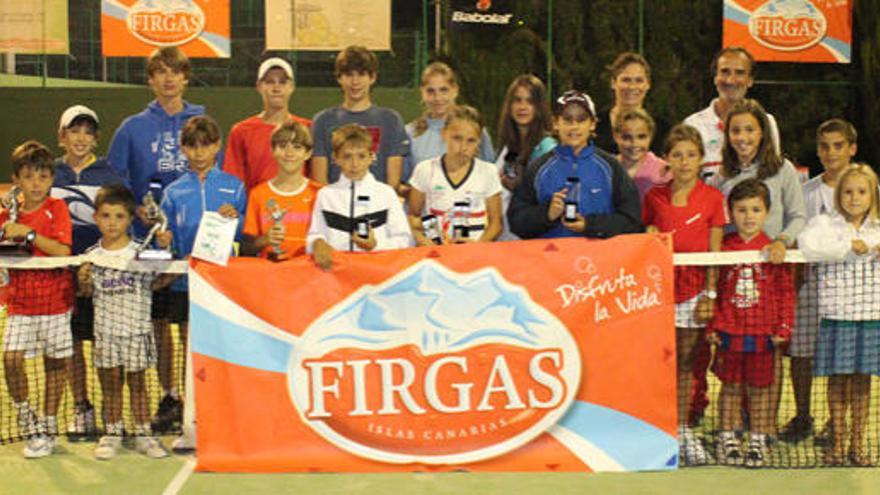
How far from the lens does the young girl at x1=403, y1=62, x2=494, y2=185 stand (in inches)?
330

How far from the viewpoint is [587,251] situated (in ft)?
22.7

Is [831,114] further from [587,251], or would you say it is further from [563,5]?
[587,251]

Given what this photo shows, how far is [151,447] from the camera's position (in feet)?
24.3

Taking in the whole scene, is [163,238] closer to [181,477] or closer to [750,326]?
[181,477]

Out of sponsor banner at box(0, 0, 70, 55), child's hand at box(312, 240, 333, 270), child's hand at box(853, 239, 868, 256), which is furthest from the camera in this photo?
sponsor banner at box(0, 0, 70, 55)

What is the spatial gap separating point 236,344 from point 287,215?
946 mm

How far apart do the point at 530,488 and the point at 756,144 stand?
2.56 m

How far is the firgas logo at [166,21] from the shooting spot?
1836cm

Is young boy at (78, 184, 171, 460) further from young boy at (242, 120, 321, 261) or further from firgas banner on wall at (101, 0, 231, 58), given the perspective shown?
firgas banner on wall at (101, 0, 231, 58)

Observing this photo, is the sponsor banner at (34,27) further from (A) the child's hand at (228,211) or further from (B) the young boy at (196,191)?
(A) the child's hand at (228,211)

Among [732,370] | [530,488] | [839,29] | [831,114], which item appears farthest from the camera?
[831,114]

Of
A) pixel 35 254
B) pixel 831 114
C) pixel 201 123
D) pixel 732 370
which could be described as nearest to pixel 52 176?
pixel 35 254

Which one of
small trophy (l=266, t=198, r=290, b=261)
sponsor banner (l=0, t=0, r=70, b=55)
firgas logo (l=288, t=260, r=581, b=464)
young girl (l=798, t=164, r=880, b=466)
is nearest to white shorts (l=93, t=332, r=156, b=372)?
small trophy (l=266, t=198, r=290, b=261)

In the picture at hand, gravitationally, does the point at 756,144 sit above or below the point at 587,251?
above
